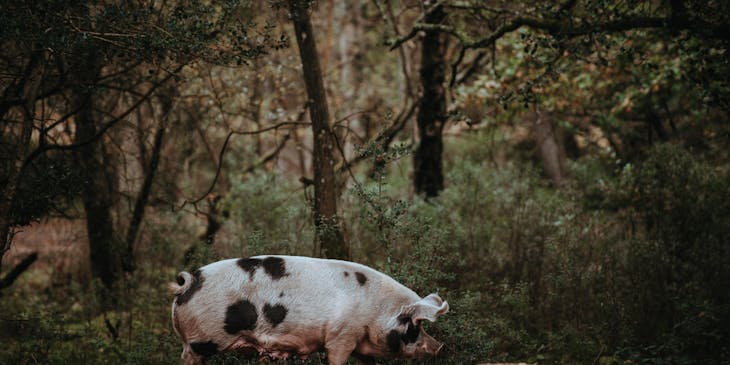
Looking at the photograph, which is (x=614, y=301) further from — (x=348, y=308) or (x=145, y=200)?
(x=145, y=200)

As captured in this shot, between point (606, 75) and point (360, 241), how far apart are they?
6183mm

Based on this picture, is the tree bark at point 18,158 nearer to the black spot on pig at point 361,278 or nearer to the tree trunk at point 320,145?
the tree trunk at point 320,145

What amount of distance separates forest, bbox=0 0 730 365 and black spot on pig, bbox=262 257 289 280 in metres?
1.07

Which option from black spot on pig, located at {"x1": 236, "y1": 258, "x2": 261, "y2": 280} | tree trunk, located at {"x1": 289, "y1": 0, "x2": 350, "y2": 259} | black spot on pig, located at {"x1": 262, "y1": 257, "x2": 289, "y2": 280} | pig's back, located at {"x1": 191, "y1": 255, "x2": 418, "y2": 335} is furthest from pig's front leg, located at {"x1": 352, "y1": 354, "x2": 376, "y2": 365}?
tree trunk, located at {"x1": 289, "y1": 0, "x2": 350, "y2": 259}

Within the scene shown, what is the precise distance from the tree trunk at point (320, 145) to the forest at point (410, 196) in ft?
0.08

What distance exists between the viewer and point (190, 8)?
7164 millimetres

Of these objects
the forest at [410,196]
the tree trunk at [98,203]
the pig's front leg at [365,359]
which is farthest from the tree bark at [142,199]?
the pig's front leg at [365,359]

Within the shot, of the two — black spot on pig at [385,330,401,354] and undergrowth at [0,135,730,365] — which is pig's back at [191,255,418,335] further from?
undergrowth at [0,135,730,365]

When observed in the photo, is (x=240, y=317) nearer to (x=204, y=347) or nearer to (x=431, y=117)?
(x=204, y=347)

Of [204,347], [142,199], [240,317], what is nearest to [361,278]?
[240,317]

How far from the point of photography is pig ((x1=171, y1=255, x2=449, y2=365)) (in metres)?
5.22

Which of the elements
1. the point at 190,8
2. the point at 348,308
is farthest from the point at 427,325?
the point at 190,8

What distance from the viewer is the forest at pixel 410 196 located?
692cm

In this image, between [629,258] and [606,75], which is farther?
[606,75]
